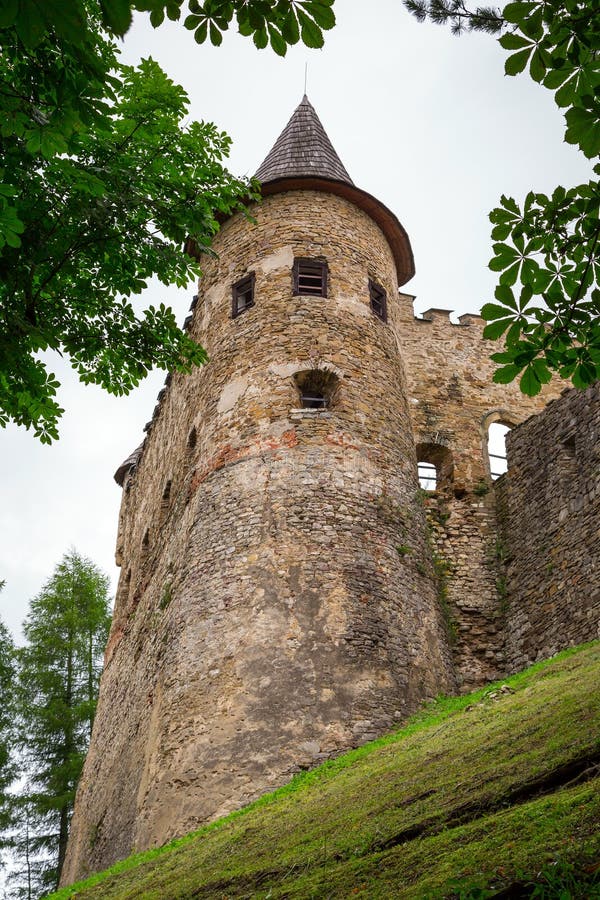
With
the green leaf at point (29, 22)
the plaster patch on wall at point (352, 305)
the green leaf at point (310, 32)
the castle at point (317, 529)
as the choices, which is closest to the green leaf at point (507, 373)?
the green leaf at point (310, 32)

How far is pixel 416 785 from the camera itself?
22.3 feet

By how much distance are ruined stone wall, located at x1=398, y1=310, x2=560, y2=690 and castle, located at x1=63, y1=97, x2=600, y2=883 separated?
4cm

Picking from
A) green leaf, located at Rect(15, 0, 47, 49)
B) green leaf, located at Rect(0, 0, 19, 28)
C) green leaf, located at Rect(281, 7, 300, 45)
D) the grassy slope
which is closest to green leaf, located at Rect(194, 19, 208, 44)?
green leaf, located at Rect(281, 7, 300, 45)

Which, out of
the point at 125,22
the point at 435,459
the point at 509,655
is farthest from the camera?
the point at 435,459

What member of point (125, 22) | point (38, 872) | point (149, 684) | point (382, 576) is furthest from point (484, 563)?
point (38, 872)

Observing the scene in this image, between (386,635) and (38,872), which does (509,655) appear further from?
(38,872)

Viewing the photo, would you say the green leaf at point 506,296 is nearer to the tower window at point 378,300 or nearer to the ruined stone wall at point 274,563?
the ruined stone wall at point 274,563

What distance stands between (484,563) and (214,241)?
834cm

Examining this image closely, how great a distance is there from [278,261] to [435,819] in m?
11.7

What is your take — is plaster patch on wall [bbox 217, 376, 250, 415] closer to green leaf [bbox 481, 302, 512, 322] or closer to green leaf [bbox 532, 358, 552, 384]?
green leaf [bbox 532, 358, 552, 384]

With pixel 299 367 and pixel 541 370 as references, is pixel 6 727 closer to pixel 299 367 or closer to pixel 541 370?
pixel 299 367

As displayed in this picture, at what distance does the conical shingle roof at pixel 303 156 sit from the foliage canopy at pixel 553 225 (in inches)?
483

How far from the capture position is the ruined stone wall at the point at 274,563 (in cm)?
1112

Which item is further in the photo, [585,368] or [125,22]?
[585,368]
